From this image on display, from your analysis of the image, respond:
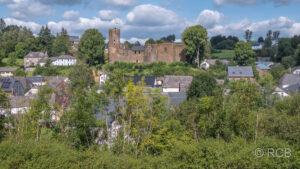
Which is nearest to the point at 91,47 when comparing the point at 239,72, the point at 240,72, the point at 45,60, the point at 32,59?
the point at 45,60

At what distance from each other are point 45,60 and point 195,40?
33035mm

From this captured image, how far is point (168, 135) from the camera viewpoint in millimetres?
12828

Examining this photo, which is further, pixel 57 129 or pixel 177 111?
pixel 177 111

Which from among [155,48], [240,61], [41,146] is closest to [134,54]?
[155,48]

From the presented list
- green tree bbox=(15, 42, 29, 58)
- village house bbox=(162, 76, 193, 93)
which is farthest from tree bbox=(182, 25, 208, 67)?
green tree bbox=(15, 42, 29, 58)

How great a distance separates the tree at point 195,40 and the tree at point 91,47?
50.8ft

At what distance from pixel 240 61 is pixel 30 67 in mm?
43704

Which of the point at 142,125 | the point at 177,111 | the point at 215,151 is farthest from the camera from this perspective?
the point at 177,111

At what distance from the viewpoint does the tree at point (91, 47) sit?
2004 inches

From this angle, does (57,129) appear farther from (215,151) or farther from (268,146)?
(268,146)

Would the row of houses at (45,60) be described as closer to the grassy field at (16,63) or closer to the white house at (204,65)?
the grassy field at (16,63)

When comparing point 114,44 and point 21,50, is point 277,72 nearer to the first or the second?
point 114,44

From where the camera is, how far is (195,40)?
49281 millimetres

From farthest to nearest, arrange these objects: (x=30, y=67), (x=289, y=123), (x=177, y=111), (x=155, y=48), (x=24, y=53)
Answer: (x=24, y=53)
(x=30, y=67)
(x=155, y=48)
(x=177, y=111)
(x=289, y=123)
